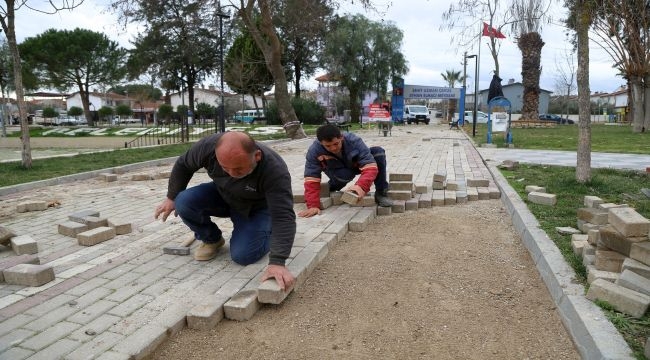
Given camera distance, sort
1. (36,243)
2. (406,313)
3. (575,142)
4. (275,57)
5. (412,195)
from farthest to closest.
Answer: (275,57) < (575,142) < (412,195) < (36,243) < (406,313)

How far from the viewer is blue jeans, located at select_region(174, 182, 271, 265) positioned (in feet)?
11.7

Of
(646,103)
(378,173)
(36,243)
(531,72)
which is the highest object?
(531,72)

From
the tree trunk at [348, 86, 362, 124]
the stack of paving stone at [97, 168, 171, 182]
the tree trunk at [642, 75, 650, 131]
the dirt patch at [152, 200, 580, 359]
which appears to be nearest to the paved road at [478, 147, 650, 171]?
the dirt patch at [152, 200, 580, 359]

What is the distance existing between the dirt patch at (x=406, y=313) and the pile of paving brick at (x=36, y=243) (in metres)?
1.38

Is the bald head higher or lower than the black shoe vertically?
higher

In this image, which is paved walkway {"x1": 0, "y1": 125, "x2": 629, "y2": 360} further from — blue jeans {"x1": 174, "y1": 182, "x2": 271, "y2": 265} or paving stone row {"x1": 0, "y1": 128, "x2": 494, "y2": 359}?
blue jeans {"x1": 174, "y1": 182, "x2": 271, "y2": 265}

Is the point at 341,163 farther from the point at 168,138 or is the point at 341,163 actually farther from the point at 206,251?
the point at 168,138

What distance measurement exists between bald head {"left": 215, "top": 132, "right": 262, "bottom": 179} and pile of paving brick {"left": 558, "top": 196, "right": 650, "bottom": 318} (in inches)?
88.6

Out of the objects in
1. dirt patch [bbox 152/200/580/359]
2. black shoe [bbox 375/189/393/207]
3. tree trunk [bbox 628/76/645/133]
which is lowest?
dirt patch [bbox 152/200/580/359]

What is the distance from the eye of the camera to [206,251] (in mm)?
3781

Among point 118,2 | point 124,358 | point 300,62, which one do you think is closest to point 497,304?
point 124,358

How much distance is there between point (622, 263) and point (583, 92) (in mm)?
4262

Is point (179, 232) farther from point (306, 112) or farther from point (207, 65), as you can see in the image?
point (207, 65)

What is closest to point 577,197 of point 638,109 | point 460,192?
point 460,192
